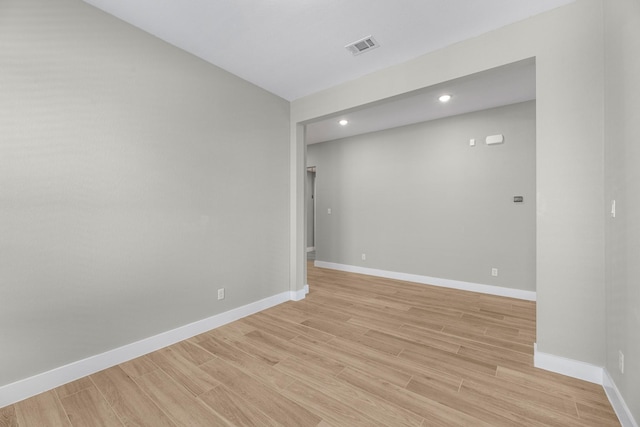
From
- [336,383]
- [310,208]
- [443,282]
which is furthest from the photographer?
[310,208]

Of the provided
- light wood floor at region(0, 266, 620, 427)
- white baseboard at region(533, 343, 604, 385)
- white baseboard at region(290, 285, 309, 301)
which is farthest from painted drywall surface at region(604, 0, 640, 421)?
white baseboard at region(290, 285, 309, 301)

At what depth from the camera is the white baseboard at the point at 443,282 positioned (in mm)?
3705

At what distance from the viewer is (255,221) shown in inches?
127

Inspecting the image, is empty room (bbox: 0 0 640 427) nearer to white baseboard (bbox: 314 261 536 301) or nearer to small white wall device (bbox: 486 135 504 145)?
white baseboard (bbox: 314 261 536 301)

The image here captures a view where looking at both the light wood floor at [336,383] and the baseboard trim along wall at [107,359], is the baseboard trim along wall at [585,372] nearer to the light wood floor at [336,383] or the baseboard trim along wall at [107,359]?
the light wood floor at [336,383]

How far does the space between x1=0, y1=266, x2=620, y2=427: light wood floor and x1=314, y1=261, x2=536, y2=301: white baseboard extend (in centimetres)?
90

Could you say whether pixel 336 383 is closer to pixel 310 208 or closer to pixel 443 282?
pixel 443 282

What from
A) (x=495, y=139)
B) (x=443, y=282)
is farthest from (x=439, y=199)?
(x=443, y=282)

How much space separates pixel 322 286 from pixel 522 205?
10.2 ft

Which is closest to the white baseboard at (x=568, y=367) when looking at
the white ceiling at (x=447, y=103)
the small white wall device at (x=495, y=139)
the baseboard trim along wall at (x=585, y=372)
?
the baseboard trim along wall at (x=585, y=372)

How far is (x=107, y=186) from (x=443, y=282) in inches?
174

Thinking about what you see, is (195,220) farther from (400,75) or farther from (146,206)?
(400,75)

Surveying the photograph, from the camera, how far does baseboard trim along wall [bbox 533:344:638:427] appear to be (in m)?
1.54

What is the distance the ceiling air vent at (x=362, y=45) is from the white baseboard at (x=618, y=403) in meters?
2.99
